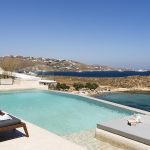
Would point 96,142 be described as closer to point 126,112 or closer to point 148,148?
point 148,148

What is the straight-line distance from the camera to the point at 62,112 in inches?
497

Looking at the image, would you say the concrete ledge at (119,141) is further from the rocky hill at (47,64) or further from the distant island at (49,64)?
the distant island at (49,64)

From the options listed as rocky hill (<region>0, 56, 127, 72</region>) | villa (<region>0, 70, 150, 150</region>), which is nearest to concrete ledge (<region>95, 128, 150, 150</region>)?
villa (<region>0, 70, 150, 150</region>)

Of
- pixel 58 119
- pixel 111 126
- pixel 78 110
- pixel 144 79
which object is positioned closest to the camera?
pixel 111 126

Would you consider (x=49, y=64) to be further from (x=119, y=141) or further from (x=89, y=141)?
(x=119, y=141)

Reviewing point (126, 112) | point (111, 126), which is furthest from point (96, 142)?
point (126, 112)

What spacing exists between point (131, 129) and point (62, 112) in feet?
17.2

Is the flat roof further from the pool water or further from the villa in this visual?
the pool water

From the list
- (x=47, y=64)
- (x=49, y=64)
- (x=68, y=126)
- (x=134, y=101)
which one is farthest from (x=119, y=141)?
(x=49, y=64)

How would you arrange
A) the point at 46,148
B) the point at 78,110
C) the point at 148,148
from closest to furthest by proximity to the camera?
1. the point at 46,148
2. the point at 148,148
3. the point at 78,110

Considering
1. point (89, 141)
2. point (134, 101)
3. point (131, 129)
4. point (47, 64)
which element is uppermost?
point (47, 64)

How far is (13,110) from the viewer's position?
1298 cm

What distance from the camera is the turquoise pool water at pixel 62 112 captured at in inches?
405

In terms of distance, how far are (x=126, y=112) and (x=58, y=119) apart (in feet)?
9.96
